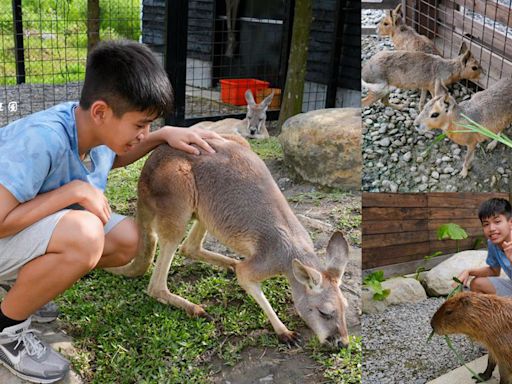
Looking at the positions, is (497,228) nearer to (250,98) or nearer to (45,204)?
(45,204)

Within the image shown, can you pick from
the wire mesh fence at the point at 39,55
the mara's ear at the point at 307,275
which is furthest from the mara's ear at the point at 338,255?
the wire mesh fence at the point at 39,55

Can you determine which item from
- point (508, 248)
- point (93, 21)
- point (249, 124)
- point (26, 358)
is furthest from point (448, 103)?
point (93, 21)

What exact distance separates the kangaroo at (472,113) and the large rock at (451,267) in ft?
1.11

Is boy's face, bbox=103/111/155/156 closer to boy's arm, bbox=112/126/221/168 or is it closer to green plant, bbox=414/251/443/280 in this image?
boy's arm, bbox=112/126/221/168

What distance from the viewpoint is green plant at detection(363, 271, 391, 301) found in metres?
2.65

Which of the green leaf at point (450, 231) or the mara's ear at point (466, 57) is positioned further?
the mara's ear at point (466, 57)

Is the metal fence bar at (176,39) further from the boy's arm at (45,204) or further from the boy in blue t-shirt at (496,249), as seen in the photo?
the boy in blue t-shirt at (496,249)

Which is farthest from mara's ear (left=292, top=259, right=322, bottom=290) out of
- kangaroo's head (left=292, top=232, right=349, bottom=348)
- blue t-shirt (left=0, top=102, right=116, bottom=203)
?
blue t-shirt (left=0, top=102, right=116, bottom=203)

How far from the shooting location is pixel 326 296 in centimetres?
317

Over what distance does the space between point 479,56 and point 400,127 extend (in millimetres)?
430

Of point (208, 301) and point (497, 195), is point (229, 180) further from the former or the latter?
point (497, 195)

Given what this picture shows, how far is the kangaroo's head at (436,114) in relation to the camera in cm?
279

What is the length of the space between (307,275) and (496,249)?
35.4 inches

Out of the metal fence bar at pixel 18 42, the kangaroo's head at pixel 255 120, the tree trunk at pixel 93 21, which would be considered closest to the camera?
the tree trunk at pixel 93 21
